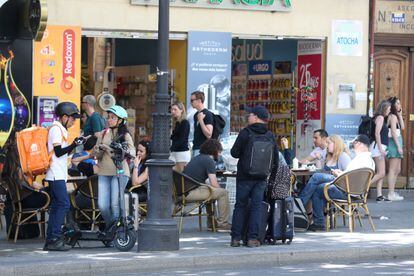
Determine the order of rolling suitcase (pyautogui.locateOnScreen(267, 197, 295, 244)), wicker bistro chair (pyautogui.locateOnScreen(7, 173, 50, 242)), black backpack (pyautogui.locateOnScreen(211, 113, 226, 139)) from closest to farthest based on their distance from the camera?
wicker bistro chair (pyautogui.locateOnScreen(7, 173, 50, 242)) → rolling suitcase (pyautogui.locateOnScreen(267, 197, 295, 244)) → black backpack (pyautogui.locateOnScreen(211, 113, 226, 139))

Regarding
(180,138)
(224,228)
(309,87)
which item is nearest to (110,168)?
(224,228)

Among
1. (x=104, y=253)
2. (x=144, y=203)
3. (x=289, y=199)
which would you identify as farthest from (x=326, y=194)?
(x=104, y=253)

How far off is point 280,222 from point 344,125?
737 cm

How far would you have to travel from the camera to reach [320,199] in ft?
53.0

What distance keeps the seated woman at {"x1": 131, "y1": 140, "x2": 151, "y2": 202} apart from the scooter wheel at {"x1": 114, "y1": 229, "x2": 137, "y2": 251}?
5.22 feet

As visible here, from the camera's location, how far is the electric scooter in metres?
13.7

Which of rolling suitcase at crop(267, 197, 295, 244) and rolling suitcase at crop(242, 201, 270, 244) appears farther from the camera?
rolling suitcase at crop(267, 197, 295, 244)

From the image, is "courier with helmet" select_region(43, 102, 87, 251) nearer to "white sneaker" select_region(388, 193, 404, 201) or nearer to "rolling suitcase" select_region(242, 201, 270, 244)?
"rolling suitcase" select_region(242, 201, 270, 244)

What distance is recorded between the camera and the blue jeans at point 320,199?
1609cm

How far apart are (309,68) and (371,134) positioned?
6.33 feet

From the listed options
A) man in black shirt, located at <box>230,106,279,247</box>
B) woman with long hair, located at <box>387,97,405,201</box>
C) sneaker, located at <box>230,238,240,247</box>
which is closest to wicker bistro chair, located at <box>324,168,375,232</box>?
man in black shirt, located at <box>230,106,279,247</box>

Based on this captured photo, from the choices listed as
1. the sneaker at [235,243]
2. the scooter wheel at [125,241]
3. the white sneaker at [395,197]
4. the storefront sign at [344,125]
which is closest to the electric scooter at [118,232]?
the scooter wheel at [125,241]

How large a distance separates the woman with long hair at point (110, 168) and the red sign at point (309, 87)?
27.1ft

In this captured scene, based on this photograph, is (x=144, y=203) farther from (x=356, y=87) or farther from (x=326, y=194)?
(x=356, y=87)
